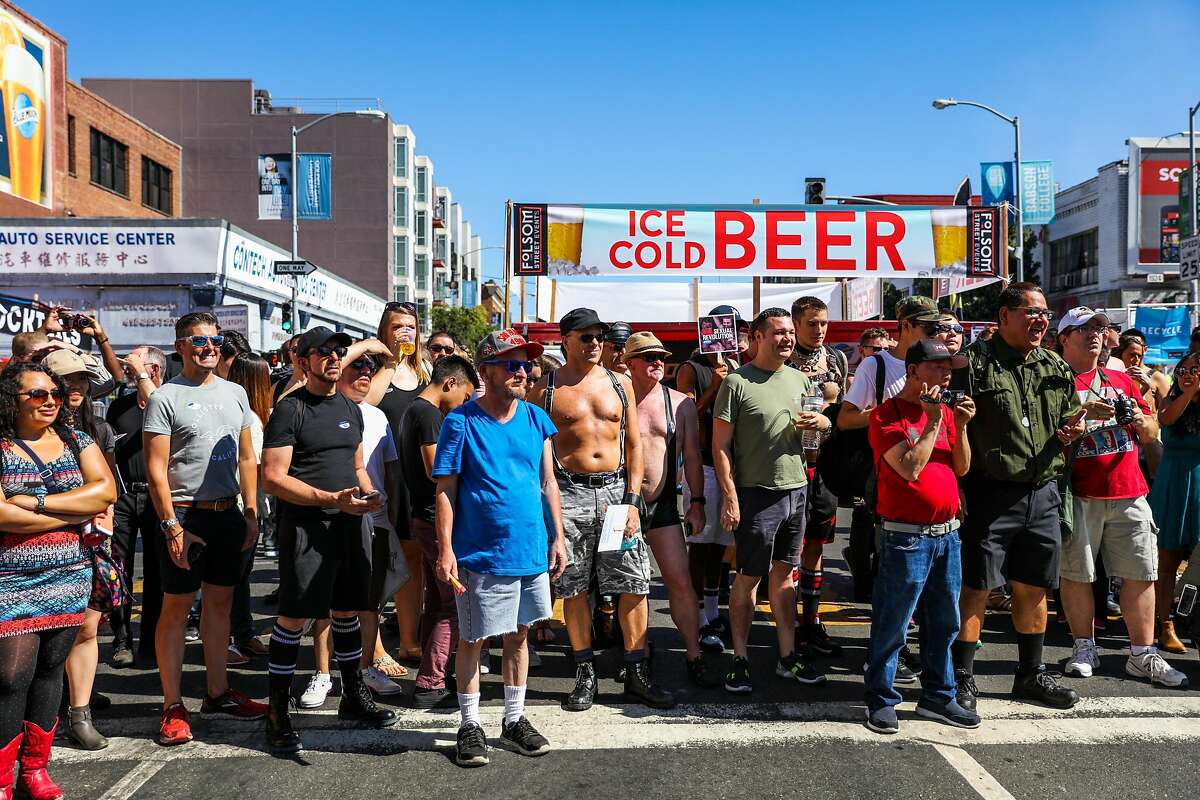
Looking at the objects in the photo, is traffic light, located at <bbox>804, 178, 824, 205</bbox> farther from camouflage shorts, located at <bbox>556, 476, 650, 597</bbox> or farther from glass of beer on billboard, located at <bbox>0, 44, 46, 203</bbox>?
glass of beer on billboard, located at <bbox>0, 44, 46, 203</bbox>

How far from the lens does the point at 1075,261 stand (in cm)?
4584

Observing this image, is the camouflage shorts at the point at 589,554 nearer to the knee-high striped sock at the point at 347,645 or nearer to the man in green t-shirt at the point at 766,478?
the man in green t-shirt at the point at 766,478

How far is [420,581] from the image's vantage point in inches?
238

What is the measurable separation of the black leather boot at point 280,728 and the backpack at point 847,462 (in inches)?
140

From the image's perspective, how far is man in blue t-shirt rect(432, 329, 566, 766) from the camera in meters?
4.45

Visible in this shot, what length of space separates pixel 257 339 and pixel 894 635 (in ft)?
75.0

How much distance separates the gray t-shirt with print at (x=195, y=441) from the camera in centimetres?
483

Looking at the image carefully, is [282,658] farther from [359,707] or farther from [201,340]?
[201,340]

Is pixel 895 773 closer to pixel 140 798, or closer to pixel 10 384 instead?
pixel 140 798

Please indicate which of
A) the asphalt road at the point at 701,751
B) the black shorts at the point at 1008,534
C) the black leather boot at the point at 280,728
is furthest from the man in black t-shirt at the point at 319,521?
the black shorts at the point at 1008,534

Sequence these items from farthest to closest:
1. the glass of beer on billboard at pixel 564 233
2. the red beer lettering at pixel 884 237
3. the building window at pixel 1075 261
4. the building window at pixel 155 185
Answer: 1. the building window at pixel 1075 261
2. the building window at pixel 155 185
3. the red beer lettering at pixel 884 237
4. the glass of beer on billboard at pixel 564 233

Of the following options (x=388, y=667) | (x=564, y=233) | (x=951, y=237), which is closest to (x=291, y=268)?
(x=564, y=233)

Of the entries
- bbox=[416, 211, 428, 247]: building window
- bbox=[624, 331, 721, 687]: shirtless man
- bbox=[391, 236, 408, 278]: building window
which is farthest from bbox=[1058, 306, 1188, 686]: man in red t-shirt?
bbox=[416, 211, 428, 247]: building window

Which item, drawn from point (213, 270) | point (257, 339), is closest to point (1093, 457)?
point (213, 270)
